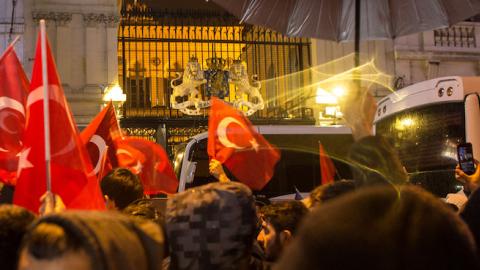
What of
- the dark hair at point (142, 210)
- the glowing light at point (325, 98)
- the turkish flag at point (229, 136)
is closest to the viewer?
the dark hair at point (142, 210)

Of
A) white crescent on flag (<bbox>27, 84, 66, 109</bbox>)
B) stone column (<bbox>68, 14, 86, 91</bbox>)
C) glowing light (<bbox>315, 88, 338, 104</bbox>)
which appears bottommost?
white crescent on flag (<bbox>27, 84, 66, 109</bbox>)

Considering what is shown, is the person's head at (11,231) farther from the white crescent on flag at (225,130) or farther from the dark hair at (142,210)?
the white crescent on flag at (225,130)

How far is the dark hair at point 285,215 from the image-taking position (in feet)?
14.3

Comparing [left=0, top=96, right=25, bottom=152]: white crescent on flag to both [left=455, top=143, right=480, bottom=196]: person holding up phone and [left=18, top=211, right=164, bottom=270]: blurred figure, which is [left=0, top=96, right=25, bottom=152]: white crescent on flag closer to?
[left=455, top=143, right=480, bottom=196]: person holding up phone

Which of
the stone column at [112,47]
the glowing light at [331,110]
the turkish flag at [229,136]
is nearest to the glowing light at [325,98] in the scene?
the glowing light at [331,110]

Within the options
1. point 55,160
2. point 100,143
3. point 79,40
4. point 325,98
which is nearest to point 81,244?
point 55,160

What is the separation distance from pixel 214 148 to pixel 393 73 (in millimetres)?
12190

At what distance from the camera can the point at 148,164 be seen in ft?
31.2

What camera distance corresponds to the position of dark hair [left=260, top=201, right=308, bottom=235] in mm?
4371

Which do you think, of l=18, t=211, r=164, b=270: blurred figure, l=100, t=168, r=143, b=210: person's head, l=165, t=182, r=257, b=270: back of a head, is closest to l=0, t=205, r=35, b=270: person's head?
l=165, t=182, r=257, b=270: back of a head

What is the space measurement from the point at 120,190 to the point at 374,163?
8.54 ft

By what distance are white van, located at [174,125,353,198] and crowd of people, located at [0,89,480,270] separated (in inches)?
431

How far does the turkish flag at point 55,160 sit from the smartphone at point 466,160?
11.8 feet

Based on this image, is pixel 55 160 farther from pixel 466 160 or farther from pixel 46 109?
pixel 466 160
